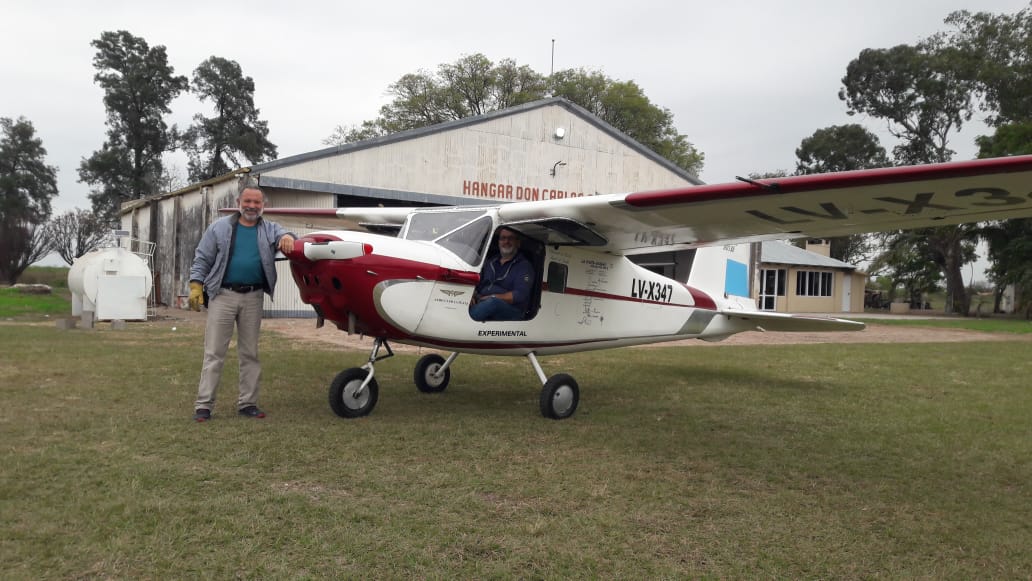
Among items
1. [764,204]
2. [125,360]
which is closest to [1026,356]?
[764,204]

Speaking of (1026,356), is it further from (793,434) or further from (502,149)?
(502,149)

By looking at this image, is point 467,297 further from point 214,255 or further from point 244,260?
point 214,255

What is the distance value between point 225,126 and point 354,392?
55.1 m

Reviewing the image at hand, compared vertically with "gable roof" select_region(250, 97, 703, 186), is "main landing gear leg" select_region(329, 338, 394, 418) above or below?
below

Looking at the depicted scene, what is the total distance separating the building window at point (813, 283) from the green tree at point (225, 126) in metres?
41.9

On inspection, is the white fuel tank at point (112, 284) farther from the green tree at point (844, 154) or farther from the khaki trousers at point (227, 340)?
the green tree at point (844, 154)

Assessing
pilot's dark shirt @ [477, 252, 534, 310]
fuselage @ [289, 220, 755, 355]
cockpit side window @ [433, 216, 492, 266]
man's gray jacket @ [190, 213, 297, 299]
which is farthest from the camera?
pilot's dark shirt @ [477, 252, 534, 310]

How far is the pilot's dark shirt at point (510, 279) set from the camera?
21.4ft

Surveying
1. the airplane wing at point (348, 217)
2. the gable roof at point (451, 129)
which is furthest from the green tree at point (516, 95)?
the airplane wing at point (348, 217)

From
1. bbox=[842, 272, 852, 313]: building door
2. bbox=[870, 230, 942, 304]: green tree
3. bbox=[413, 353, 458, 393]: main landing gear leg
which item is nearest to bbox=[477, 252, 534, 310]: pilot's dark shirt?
bbox=[413, 353, 458, 393]: main landing gear leg

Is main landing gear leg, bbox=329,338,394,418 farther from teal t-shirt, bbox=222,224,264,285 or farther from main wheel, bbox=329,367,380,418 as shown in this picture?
teal t-shirt, bbox=222,224,264,285

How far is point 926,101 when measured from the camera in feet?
144

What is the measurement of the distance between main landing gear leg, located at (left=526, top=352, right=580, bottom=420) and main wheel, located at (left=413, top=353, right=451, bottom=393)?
1.57 metres

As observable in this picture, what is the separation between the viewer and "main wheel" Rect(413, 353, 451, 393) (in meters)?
7.51
